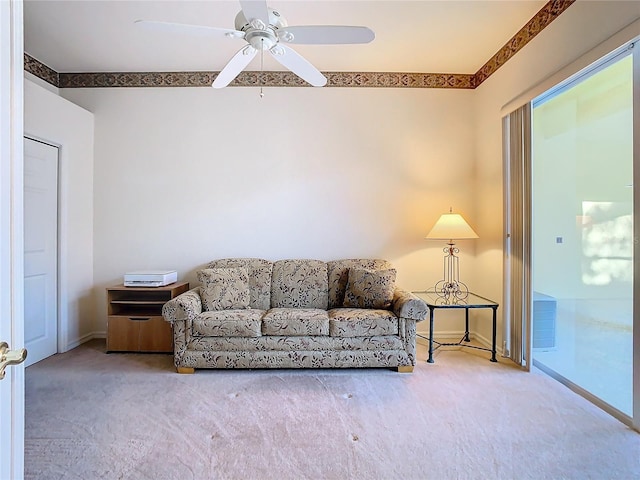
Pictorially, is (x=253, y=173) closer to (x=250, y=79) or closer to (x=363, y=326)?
(x=250, y=79)

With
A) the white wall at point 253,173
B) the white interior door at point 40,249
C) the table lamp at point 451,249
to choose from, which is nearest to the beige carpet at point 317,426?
the white interior door at point 40,249

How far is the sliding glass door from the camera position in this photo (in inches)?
86.4

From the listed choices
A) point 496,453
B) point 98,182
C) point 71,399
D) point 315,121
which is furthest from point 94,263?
point 496,453

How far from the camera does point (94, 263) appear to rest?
3.84 metres

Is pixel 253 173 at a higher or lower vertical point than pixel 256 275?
higher

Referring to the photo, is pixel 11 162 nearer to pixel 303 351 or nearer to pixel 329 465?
pixel 329 465

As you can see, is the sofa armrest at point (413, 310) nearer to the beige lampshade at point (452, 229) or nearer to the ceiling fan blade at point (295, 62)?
the beige lampshade at point (452, 229)

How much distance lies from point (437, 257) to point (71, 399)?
11.7 ft

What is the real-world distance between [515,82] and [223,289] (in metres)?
3.33

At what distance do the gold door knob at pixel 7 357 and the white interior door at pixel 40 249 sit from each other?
9.90 ft

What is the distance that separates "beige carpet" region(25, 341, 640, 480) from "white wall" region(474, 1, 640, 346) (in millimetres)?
1125

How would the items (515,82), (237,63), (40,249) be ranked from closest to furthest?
1. (237,63)
2. (515,82)
3. (40,249)

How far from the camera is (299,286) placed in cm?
348

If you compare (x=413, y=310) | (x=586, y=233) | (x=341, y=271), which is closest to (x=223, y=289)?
(x=341, y=271)
